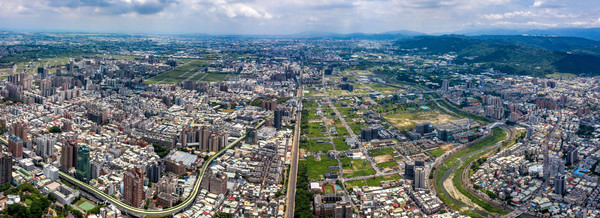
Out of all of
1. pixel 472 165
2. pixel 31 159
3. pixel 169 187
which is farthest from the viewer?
pixel 472 165

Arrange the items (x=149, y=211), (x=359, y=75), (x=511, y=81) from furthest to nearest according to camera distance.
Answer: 1. (x=359, y=75)
2. (x=511, y=81)
3. (x=149, y=211)

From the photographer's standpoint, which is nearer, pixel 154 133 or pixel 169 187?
pixel 169 187

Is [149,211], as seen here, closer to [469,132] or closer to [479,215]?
[479,215]

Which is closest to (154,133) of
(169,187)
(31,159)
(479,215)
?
(31,159)

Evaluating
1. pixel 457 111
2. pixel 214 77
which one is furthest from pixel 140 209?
pixel 214 77

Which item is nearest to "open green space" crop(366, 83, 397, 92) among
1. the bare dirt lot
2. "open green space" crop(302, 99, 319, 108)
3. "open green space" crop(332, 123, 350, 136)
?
"open green space" crop(302, 99, 319, 108)

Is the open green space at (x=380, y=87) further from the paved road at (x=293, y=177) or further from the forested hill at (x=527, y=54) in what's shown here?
the forested hill at (x=527, y=54)
